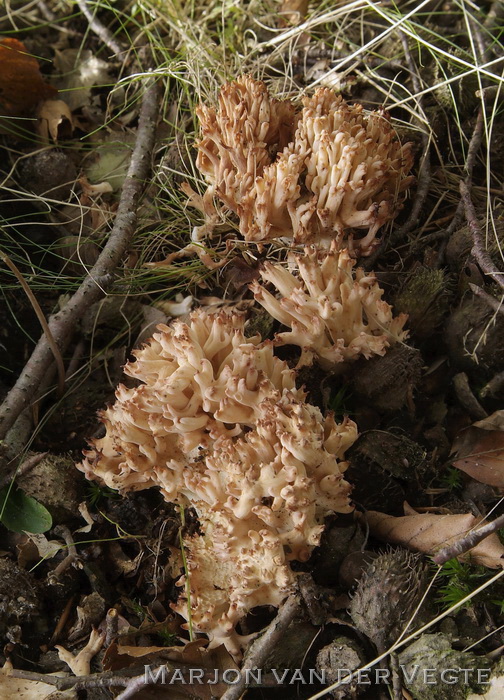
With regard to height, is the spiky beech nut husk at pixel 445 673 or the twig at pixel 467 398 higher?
the twig at pixel 467 398

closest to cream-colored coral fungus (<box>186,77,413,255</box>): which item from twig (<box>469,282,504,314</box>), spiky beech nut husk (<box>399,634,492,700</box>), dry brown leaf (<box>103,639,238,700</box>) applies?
twig (<box>469,282,504,314</box>)

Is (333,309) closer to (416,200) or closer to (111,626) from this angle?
(416,200)

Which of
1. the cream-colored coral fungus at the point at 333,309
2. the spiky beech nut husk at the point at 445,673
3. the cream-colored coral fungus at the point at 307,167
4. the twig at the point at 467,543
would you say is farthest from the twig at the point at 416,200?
the spiky beech nut husk at the point at 445,673

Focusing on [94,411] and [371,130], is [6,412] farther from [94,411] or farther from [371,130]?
[371,130]

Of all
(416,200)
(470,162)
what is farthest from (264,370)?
(470,162)

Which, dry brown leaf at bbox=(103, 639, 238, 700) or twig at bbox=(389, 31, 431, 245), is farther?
twig at bbox=(389, 31, 431, 245)

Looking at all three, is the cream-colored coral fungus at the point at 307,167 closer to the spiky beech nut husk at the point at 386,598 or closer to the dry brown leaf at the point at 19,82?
the dry brown leaf at the point at 19,82

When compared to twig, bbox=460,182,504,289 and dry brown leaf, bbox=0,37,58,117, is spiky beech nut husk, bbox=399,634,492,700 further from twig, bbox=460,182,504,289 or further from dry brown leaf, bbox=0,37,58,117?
dry brown leaf, bbox=0,37,58,117
